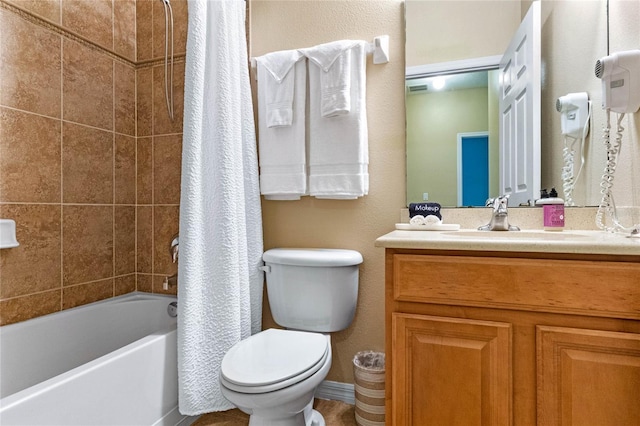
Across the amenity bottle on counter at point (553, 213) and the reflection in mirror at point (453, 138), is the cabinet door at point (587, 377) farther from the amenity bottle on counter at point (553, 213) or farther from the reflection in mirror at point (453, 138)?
the reflection in mirror at point (453, 138)

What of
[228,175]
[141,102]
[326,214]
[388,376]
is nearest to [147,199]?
[141,102]

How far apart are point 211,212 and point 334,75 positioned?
844 millimetres

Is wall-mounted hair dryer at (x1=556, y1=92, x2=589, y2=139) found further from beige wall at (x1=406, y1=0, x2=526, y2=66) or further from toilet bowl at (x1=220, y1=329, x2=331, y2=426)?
toilet bowl at (x1=220, y1=329, x2=331, y2=426)

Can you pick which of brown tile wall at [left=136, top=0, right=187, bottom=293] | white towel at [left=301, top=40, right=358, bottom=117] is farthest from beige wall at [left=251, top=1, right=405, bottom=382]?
brown tile wall at [left=136, top=0, right=187, bottom=293]

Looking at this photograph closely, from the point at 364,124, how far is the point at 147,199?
1372 mm

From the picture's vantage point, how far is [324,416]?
1.60 meters

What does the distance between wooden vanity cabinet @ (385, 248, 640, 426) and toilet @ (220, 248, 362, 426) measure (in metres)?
0.31

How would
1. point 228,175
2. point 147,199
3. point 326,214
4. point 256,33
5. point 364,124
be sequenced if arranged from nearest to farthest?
point 228,175, point 364,124, point 326,214, point 256,33, point 147,199

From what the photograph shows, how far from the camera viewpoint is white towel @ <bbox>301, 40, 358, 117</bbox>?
159 centimetres

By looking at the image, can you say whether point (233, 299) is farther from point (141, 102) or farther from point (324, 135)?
point (141, 102)

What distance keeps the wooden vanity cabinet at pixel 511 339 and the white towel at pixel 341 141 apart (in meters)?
0.61

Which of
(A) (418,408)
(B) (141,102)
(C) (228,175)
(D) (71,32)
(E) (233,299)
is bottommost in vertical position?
(A) (418,408)

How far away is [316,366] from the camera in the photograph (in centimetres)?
119

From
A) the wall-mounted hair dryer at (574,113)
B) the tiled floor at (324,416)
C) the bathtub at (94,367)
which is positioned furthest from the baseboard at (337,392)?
the wall-mounted hair dryer at (574,113)
